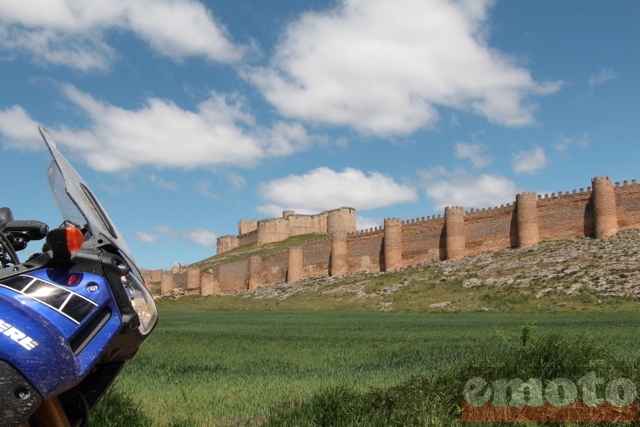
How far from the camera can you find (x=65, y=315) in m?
2.17

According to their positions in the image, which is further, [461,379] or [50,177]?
[461,379]

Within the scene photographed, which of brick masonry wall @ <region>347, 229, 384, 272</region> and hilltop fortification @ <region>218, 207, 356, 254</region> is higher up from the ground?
hilltop fortification @ <region>218, 207, 356, 254</region>

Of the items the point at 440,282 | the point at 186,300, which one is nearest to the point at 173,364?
the point at 440,282

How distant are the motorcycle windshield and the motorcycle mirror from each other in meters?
0.29

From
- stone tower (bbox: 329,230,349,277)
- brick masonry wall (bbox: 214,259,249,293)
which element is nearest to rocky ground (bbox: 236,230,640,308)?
stone tower (bbox: 329,230,349,277)

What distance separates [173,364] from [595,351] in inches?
266

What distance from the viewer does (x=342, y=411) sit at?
14.4 ft

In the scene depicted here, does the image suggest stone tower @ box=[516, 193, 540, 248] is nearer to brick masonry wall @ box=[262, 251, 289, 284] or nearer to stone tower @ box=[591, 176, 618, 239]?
stone tower @ box=[591, 176, 618, 239]

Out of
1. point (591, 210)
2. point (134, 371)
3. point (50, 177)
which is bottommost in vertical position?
point (134, 371)

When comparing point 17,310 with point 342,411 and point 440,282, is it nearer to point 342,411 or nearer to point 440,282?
point 342,411

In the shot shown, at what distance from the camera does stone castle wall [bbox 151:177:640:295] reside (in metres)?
38.4

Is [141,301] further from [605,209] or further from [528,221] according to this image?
[528,221]

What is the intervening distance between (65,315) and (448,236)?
46025mm

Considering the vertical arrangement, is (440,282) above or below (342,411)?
above
